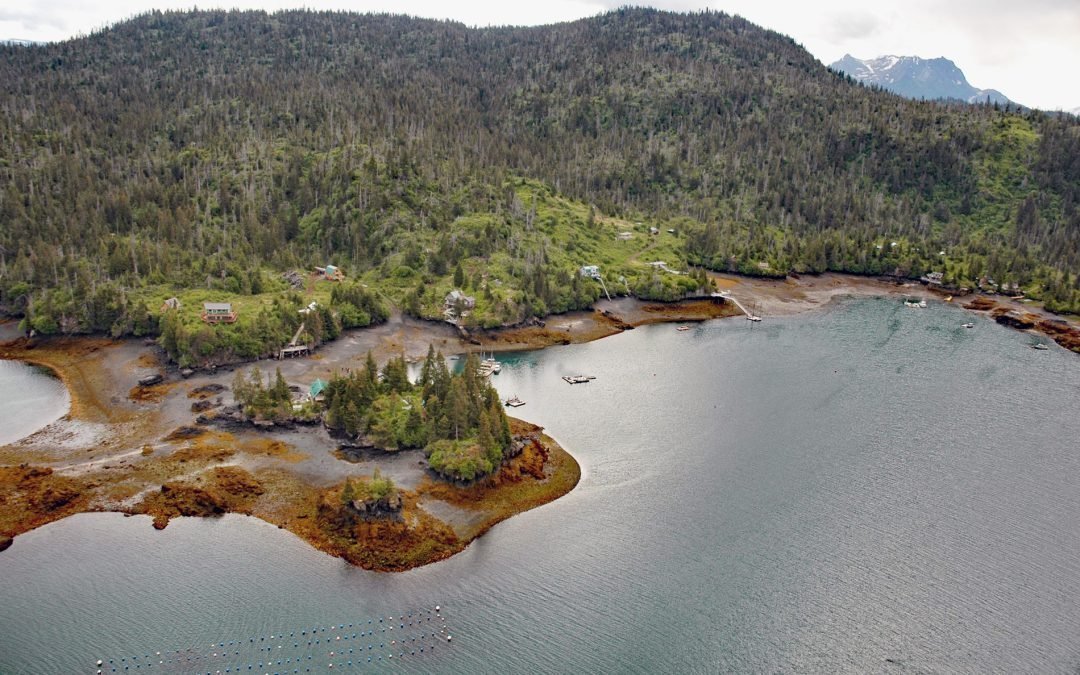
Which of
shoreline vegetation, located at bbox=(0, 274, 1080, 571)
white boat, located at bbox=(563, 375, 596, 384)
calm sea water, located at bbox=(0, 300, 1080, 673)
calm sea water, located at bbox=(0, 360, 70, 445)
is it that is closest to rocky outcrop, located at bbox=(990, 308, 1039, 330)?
calm sea water, located at bbox=(0, 300, 1080, 673)

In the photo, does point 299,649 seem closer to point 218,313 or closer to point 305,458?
point 305,458

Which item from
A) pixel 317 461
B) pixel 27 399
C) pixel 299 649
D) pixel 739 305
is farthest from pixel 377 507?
pixel 739 305

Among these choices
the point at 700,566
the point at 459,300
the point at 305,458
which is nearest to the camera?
the point at 700,566

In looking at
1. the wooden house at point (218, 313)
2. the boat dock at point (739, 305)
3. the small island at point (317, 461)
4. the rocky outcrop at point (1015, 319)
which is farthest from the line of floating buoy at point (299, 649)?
the rocky outcrop at point (1015, 319)

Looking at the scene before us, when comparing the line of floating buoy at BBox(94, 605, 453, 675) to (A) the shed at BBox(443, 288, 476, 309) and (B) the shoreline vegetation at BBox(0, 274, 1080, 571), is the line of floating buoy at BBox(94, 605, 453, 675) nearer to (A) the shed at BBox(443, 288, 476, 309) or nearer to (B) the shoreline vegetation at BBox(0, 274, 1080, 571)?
(B) the shoreline vegetation at BBox(0, 274, 1080, 571)

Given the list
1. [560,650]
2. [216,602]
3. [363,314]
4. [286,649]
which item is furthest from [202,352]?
[560,650]

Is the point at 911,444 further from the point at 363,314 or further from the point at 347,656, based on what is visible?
the point at 363,314
